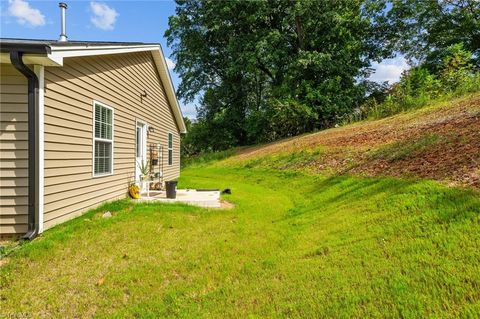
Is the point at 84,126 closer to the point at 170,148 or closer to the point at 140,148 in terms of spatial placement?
the point at 140,148

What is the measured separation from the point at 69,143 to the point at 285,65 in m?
19.3

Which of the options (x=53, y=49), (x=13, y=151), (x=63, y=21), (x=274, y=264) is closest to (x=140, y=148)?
(x=63, y=21)

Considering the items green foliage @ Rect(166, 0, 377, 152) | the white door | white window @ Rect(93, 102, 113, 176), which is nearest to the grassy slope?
white window @ Rect(93, 102, 113, 176)

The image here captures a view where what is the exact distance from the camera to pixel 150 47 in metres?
8.60

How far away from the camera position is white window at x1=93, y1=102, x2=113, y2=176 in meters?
6.08

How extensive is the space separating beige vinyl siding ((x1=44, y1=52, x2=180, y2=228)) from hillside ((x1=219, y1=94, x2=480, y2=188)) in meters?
5.73

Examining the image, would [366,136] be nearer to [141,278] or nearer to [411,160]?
[411,160]

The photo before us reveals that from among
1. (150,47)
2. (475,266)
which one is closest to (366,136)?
(150,47)

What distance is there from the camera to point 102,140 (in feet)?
20.7

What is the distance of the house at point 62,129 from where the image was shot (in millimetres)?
4250

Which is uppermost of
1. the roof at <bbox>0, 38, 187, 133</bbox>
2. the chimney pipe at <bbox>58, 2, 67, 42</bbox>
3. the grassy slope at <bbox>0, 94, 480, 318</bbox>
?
the chimney pipe at <bbox>58, 2, 67, 42</bbox>

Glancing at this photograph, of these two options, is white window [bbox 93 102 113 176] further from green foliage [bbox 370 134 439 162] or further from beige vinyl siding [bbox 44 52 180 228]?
green foliage [bbox 370 134 439 162]

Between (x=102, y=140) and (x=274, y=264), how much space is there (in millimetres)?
4660

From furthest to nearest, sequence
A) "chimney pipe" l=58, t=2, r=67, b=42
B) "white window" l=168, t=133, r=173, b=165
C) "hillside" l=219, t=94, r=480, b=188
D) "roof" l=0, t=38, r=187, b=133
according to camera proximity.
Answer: "white window" l=168, t=133, r=173, b=165
"chimney pipe" l=58, t=2, r=67, b=42
"hillside" l=219, t=94, r=480, b=188
"roof" l=0, t=38, r=187, b=133
